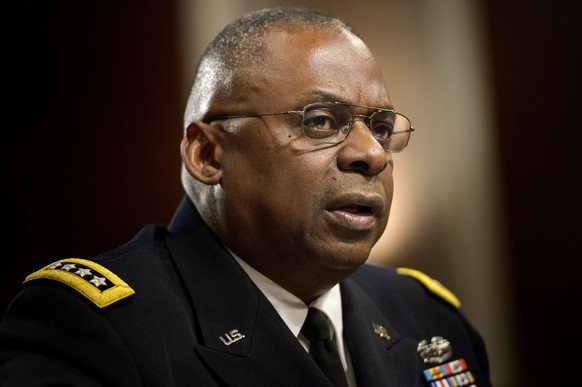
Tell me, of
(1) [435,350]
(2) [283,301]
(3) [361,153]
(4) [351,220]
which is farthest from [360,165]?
(1) [435,350]

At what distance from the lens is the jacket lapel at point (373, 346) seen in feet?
6.04

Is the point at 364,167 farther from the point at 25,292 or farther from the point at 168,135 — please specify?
the point at 168,135

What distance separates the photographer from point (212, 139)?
6.19 ft

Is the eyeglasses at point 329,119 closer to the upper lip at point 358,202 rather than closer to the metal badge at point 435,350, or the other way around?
the upper lip at point 358,202

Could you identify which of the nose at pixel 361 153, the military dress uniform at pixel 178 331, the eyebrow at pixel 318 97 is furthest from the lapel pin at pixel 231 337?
the eyebrow at pixel 318 97

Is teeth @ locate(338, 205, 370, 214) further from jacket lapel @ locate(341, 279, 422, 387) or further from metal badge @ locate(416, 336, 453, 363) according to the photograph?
metal badge @ locate(416, 336, 453, 363)

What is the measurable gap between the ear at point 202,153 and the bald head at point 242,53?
0.14 feet

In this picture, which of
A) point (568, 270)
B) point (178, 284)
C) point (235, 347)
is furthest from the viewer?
point (568, 270)

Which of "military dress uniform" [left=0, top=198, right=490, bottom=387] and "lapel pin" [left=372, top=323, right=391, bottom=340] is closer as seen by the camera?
"military dress uniform" [left=0, top=198, right=490, bottom=387]

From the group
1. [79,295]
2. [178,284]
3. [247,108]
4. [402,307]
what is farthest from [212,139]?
[402,307]

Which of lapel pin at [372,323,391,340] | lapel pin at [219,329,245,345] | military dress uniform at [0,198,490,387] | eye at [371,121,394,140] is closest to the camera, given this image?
military dress uniform at [0,198,490,387]

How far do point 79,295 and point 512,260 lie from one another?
2598 mm

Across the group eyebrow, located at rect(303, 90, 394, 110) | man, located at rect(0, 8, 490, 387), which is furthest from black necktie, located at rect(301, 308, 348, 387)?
eyebrow, located at rect(303, 90, 394, 110)

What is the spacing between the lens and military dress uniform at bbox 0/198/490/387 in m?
1.49
